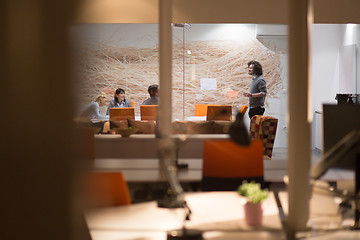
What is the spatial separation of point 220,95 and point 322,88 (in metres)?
2.06

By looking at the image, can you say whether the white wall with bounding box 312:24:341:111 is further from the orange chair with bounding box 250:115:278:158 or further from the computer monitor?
the computer monitor

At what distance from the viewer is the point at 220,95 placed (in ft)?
30.9

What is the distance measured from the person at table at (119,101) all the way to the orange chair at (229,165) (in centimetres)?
524

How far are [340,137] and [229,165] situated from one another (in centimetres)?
184

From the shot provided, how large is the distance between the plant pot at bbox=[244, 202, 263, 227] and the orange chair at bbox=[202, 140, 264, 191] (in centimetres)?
134

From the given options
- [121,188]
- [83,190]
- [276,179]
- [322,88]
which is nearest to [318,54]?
[322,88]

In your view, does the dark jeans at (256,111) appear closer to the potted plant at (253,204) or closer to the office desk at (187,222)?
the office desk at (187,222)

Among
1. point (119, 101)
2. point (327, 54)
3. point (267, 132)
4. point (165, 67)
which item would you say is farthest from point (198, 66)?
point (165, 67)

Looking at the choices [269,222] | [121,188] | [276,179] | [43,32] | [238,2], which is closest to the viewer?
[43,32]

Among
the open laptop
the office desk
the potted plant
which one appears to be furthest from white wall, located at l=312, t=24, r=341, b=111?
the potted plant

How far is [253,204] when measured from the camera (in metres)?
2.21

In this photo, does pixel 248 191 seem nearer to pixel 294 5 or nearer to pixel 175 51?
pixel 294 5

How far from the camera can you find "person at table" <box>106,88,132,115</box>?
28.7 ft

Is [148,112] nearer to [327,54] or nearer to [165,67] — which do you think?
[165,67]
